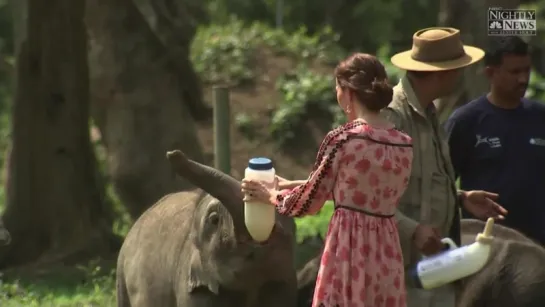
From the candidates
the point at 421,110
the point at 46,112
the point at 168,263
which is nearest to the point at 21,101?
the point at 46,112

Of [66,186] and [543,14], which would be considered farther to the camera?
[543,14]

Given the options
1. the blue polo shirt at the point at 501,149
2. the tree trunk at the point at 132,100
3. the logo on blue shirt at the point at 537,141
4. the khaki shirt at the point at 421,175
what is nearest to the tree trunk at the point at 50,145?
the tree trunk at the point at 132,100

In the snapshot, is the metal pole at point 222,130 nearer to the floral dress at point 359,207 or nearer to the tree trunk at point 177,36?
the floral dress at point 359,207

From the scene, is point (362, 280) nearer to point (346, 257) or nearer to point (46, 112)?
point (346, 257)

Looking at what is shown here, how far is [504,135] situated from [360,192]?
7.29 ft

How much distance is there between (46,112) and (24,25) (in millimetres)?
921

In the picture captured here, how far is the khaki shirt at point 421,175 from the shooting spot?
18.3 ft

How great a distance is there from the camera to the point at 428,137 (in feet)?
18.6

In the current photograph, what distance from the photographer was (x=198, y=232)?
243 inches

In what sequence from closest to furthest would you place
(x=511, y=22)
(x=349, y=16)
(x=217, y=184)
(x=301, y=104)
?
(x=217, y=184)
(x=511, y=22)
(x=301, y=104)
(x=349, y=16)

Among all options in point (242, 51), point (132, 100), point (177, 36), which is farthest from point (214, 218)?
point (242, 51)

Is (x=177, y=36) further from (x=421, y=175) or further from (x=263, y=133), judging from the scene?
(x=421, y=175)

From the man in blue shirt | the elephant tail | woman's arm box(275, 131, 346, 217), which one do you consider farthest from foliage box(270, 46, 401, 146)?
woman's arm box(275, 131, 346, 217)

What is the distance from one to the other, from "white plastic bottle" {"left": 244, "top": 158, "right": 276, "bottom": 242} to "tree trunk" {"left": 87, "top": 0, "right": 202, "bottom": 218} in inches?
319
